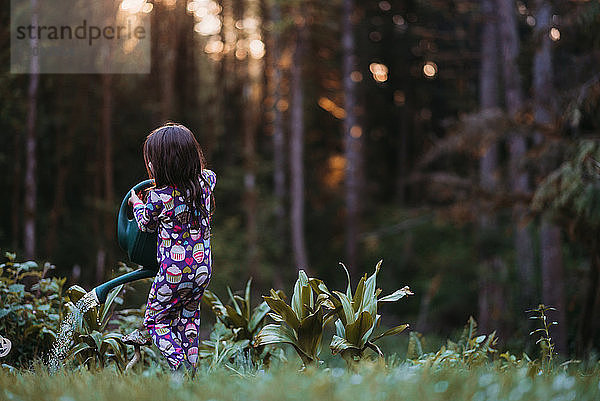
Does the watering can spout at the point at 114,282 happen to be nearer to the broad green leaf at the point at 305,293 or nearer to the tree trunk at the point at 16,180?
Result: the broad green leaf at the point at 305,293

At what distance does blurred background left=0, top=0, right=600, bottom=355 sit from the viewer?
8773mm

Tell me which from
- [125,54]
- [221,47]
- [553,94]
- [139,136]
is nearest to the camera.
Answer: [553,94]

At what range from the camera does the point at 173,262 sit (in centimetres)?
361

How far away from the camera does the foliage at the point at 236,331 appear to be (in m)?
4.14

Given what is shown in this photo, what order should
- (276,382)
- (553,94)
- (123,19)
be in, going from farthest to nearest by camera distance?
(123,19) < (553,94) < (276,382)

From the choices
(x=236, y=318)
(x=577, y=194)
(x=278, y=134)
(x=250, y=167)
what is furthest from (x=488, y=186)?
(x=278, y=134)

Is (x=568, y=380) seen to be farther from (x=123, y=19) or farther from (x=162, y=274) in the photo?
(x=123, y=19)

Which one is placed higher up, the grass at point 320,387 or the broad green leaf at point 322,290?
the broad green leaf at point 322,290

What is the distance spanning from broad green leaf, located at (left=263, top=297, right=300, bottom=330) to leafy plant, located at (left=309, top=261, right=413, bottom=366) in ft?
0.72

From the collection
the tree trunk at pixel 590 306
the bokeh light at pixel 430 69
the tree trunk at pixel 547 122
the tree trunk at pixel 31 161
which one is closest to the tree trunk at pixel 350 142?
the bokeh light at pixel 430 69

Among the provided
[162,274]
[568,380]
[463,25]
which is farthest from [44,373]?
[463,25]

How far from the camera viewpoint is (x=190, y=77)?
20.7 m

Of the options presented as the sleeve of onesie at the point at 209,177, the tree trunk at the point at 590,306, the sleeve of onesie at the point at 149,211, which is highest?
the sleeve of onesie at the point at 209,177

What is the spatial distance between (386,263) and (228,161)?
6.62 metres
